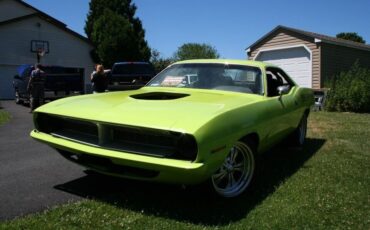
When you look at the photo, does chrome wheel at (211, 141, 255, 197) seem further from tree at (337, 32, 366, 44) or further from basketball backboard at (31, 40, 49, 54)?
tree at (337, 32, 366, 44)

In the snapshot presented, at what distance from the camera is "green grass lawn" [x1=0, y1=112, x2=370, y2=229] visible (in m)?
3.68

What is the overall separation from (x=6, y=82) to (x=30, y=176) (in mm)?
21282

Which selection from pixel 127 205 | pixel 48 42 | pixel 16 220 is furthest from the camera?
pixel 48 42

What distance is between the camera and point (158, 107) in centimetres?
413

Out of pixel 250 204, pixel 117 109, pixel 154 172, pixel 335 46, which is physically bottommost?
pixel 250 204

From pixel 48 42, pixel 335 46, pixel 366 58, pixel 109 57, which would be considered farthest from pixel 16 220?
pixel 109 57

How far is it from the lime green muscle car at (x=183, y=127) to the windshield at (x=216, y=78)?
13 mm

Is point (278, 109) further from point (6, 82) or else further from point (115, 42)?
point (115, 42)

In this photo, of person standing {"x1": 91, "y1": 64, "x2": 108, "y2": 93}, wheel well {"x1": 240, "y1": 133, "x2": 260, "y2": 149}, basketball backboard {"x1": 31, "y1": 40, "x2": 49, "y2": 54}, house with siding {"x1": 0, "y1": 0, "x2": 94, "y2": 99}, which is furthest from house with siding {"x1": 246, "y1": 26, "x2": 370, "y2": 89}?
wheel well {"x1": 240, "y1": 133, "x2": 260, "y2": 149}

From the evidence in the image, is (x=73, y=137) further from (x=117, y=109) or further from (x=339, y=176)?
(x=339, y=176)

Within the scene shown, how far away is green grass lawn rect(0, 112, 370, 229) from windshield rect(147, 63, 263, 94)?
44.9 inches

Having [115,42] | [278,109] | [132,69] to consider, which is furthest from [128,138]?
[115,42]

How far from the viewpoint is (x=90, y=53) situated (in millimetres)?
29312

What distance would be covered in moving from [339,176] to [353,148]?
2.14 m
